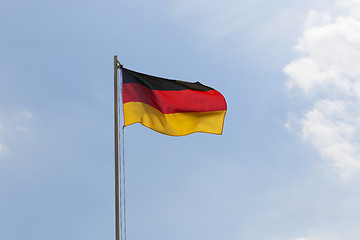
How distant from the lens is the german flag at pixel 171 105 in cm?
1516

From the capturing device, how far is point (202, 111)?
16656 mm

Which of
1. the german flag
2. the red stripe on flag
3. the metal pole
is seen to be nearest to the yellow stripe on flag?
the german flag

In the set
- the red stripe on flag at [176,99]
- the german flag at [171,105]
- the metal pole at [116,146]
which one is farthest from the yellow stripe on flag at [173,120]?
the metal pole at [116,146]

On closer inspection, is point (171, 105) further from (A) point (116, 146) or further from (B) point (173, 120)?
(A) point (116, 146)

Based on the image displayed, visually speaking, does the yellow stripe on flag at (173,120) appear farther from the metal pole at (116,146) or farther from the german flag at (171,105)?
the metal pole at (116,146)

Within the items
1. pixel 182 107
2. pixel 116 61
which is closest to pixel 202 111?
pixel 182 107

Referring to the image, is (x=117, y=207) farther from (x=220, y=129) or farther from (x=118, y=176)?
(x=220, y=129)

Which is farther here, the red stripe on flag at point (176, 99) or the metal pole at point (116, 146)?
the red stripe on flag at point (176, 99)

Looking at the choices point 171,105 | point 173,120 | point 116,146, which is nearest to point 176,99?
point 171,105

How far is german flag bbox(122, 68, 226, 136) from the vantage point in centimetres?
1516

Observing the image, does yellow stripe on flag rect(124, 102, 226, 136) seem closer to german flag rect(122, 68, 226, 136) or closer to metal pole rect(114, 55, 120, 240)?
german flag rect(122, 68, 226, 136)

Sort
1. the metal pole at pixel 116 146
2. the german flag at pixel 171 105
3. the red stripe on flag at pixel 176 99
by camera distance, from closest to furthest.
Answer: the metal pole at pixel 116 146, the german flag at pixel 171 105, the red stripe on flag at pixel 176 99

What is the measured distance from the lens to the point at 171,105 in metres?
16.1

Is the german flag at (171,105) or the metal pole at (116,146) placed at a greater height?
the german flag at (171,105)
